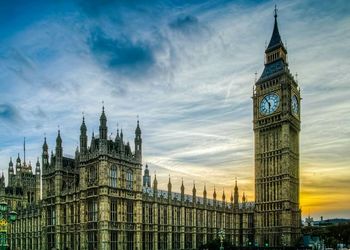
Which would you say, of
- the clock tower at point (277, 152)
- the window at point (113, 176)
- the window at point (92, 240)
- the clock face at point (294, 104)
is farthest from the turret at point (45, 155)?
the clock face at point (294, 104)

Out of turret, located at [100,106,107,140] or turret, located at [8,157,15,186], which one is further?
turret, located at [8,157,15,186]

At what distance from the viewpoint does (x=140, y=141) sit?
89688 millimetres

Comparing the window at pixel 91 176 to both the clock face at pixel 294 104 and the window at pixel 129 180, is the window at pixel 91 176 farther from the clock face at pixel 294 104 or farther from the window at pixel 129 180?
the clock face at pixel 294 104

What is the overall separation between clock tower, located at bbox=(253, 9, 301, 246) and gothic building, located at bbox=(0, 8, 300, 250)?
10.7 inches

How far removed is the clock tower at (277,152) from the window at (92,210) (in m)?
52.3

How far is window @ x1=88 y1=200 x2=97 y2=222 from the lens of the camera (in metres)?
82.0

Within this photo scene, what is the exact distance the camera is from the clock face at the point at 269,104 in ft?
385

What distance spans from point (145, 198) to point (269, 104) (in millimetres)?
48464

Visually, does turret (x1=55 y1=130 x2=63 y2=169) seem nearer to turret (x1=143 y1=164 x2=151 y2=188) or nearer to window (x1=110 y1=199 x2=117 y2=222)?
window (x1=110 y1=199 x2=117 y2=222)

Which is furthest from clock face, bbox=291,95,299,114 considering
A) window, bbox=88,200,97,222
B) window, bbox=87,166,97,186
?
window, bbox=88,200,97,222

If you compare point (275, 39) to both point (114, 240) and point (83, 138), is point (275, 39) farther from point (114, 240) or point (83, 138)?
point (114, 240)

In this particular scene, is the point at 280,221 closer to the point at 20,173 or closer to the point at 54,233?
the point at 54,233

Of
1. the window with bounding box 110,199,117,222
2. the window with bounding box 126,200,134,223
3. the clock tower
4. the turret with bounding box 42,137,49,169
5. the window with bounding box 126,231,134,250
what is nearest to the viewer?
the window with bounding box 110,199,117,222

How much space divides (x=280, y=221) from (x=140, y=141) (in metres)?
→ 47.1
